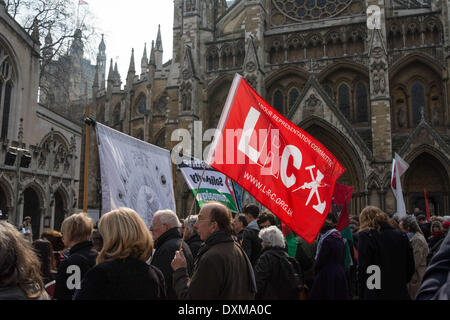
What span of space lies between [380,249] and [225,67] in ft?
74.1

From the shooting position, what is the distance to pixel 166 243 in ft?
13.7

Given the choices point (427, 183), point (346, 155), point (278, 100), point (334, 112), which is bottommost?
point (427, 183)

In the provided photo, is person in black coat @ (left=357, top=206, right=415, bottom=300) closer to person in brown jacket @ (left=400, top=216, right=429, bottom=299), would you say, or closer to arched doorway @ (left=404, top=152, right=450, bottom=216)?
person in brown jacket @ (left=400, top=216, right=429, bottom=299)

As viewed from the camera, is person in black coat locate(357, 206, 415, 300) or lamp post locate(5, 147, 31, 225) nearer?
person in black coat locate(357, 206, 415, 300)

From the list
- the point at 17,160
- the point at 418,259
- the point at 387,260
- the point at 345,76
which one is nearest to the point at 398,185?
the point at 418,259

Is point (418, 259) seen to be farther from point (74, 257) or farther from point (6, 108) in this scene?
point (6, 108)

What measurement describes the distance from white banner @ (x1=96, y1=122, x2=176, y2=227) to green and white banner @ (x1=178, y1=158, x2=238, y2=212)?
119 cm

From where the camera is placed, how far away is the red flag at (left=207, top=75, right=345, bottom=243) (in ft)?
17.7

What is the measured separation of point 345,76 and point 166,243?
74.4 ft

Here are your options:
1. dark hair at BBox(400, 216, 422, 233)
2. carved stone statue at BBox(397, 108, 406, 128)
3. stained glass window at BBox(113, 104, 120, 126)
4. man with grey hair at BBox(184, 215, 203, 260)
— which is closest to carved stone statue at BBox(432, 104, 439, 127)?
carved stone statue at BBox(397, 108, 406, 128)

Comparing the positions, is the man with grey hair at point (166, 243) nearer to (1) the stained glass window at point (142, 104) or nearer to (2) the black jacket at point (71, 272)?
(2) the black jacket at point (71, 272)

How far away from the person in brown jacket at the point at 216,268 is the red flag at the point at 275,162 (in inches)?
63.6
